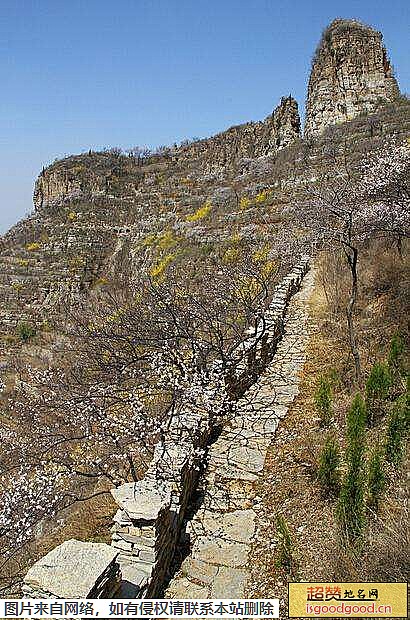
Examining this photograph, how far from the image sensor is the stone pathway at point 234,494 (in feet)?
14.5

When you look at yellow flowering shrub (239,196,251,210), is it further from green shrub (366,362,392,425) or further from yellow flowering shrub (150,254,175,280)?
green shrub (366,362,392,425)

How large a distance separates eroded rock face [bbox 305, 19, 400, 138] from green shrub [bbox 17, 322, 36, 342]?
31.4 m

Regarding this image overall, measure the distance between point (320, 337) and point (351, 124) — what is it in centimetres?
3352

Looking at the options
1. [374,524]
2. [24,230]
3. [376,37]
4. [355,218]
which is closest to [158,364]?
[374,524]

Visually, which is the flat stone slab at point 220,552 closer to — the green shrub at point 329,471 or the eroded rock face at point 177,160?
the green shrub at point 329,471

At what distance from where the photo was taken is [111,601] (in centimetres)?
334

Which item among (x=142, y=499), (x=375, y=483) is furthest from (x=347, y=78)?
(x=142, y=499)

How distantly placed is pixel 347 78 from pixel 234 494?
160 ft

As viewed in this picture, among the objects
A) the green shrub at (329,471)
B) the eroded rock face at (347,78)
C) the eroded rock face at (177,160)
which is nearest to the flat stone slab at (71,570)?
the green shrub at (329,471)

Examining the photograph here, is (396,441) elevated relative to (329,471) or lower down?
elevated

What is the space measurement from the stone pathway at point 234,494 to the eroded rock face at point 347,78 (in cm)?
4160

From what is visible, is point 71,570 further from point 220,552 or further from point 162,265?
point 162,265

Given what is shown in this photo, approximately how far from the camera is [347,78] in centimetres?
4584

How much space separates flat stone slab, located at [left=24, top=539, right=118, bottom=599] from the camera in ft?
10.4
